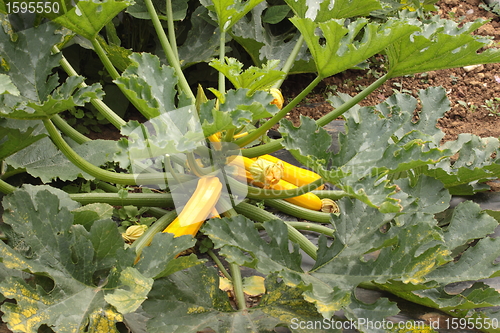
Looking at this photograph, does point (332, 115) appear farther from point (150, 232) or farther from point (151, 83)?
point (150, 232)

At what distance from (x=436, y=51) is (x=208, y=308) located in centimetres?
105

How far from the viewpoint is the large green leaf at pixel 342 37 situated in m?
1.26

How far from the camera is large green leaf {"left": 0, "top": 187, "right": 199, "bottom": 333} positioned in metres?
1.17

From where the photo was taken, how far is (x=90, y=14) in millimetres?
1361

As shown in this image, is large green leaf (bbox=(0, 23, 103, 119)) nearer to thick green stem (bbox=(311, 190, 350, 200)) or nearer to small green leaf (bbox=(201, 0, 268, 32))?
small green leaf (bbox=(201, 0, 268, 32))

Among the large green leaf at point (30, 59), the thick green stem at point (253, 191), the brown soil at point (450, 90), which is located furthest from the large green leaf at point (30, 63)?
the brown soil at point (450, 90)

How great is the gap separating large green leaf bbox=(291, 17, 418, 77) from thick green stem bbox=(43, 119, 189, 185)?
715mm

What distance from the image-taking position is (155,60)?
1.37 m

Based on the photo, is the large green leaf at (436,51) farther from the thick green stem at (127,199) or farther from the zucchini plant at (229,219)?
the thick green stem at (127,199)

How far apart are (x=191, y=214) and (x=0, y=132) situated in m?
0.70

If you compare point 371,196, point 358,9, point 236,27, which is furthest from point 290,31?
point 371,196

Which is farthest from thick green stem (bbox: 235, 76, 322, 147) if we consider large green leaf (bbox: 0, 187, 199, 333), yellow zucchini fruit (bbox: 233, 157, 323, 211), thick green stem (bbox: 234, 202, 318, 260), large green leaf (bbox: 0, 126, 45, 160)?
large green leaf (bbox: 0, 126, 45, 160)

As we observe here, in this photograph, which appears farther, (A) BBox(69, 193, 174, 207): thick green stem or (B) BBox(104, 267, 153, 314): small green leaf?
(A) BBox(69, 193, 174, 207): thick green stem

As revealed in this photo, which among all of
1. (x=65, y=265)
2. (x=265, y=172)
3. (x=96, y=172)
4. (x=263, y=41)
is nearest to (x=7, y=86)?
(x=96, y=172)
